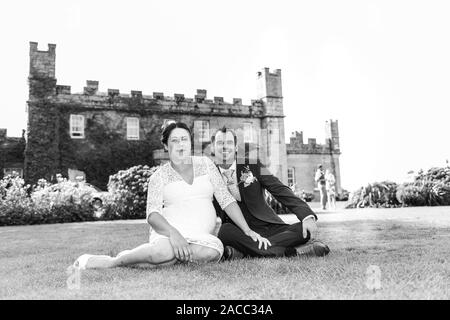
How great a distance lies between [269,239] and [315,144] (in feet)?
98.9

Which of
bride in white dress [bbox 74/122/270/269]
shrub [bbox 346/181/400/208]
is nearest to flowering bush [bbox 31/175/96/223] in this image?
shrub [bbox 346/181/400/208]

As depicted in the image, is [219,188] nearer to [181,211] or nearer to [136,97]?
[181,211]

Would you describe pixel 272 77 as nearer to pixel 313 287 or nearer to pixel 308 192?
pixel 308 192

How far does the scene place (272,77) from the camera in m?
Result: 28.3

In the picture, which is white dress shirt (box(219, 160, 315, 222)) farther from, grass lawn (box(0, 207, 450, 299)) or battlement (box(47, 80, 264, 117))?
battlement (box(47, 80, 264, 117))

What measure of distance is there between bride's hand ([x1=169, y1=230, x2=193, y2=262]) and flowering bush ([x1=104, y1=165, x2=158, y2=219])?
12.0 m

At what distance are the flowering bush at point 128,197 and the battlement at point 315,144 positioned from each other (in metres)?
18.3

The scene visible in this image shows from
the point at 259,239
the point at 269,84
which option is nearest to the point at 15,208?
the point at 259,239

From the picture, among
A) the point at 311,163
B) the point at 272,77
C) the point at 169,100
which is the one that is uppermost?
the point at 272,77

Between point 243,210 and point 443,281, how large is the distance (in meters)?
2.27

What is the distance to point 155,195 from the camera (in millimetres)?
4320

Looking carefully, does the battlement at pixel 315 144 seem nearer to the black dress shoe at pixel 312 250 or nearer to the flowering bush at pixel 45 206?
the flowering bush at pixel 45 206

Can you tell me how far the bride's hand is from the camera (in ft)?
12.9
